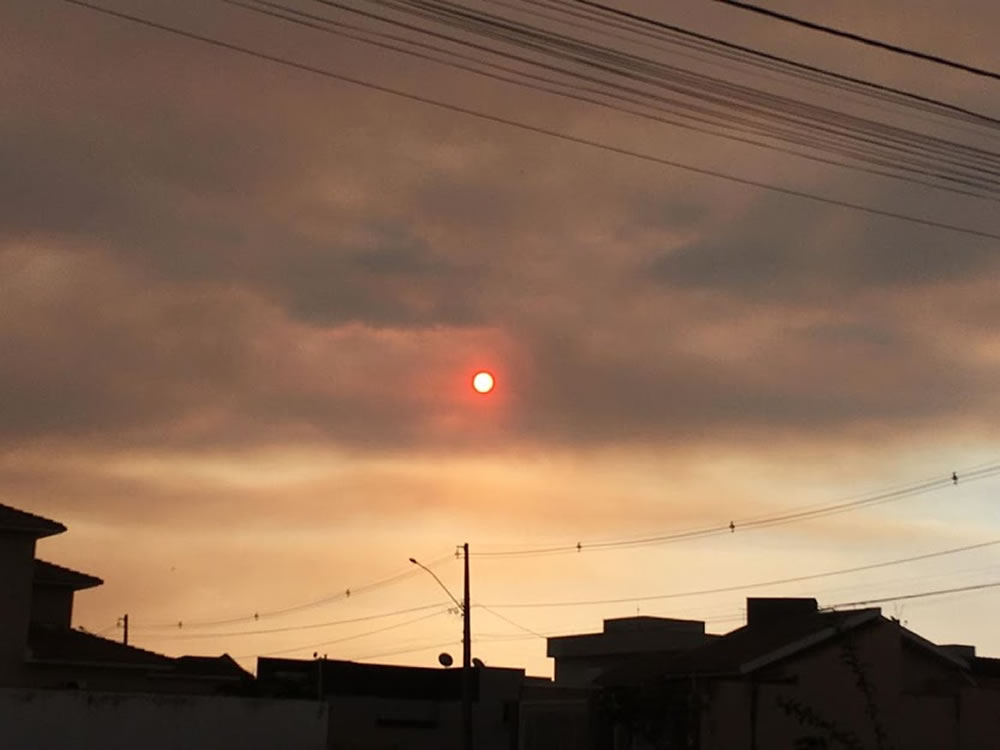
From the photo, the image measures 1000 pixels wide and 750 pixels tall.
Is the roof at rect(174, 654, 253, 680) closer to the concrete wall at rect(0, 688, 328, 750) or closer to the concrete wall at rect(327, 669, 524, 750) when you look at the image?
the concrete wall at rect(327, 669, 524, 750)

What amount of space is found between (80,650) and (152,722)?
11.6 m

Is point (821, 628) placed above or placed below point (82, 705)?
above

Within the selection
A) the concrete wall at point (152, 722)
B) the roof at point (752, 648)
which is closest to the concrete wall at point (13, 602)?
the concrete wall at point (152, 722)

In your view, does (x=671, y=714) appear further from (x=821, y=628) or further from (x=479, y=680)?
(x=479, y=680)

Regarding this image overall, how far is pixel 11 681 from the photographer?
41.9 metres

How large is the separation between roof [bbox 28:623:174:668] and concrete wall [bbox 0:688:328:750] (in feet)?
32.3

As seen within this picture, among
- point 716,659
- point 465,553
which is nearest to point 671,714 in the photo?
point 716,659

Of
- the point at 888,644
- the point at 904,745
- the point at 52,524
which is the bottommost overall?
the point at 904,745

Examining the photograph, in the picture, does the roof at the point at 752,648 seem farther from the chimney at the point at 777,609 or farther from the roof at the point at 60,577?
the roof at the point at 60,577

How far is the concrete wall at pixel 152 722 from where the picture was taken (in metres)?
31.9

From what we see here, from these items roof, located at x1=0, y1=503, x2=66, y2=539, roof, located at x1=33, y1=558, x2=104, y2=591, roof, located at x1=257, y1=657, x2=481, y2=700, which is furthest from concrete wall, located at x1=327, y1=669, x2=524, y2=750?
roof, located at x1=0, y1=503, x2=66, y2=539

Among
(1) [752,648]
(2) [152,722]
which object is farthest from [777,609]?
(2) [152,722]

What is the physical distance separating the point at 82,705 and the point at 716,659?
1737cm

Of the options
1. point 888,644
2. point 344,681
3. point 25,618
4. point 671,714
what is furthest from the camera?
point 344,681
